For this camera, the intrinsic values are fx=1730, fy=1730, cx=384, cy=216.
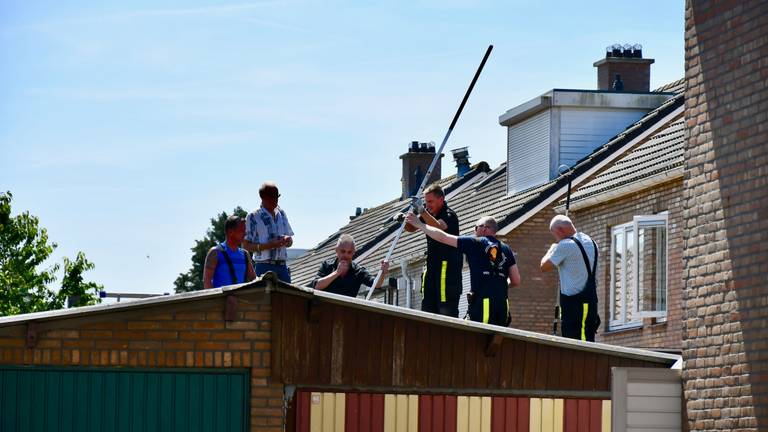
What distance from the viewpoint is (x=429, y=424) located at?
1623 cm

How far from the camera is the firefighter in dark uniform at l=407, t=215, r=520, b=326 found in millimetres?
17641

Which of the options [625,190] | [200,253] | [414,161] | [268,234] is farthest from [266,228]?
[200,253]

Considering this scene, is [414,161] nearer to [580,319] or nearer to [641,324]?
[641,324]

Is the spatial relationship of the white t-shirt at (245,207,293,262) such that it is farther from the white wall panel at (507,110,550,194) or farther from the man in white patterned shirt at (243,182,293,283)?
the white wall panel at (507,110,550,194)

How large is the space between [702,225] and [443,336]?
2.95 m

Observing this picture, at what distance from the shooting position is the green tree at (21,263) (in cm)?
4156

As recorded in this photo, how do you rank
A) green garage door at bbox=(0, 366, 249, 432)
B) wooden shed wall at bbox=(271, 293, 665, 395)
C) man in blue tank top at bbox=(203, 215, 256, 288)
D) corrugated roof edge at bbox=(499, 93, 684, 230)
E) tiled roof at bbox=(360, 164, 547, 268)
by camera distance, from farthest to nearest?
tiled roof at bbox=(360, 164, 547, 268) < corrugated roof edge at bbox=(499, 93, 684, 230) < man in blue tank top at bbox=(203, 215, 256, 288) < wooden shed wall at bbox=(271, 293, 665, 395) < green garage door at bbox=(0, 366, 249, 432)

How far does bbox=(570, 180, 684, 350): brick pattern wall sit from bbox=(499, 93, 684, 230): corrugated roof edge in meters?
1.54

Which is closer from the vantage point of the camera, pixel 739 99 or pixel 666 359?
pixel 739 99

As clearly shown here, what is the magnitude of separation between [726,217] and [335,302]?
3.82m

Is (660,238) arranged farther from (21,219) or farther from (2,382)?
(21,219)

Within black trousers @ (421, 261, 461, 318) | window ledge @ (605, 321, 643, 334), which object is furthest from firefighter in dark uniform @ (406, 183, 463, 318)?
window ledge @ (605, 321, 643, 334)

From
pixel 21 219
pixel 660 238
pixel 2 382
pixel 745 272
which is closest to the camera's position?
pixel 745 272

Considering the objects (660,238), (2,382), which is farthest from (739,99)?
(660,238)
